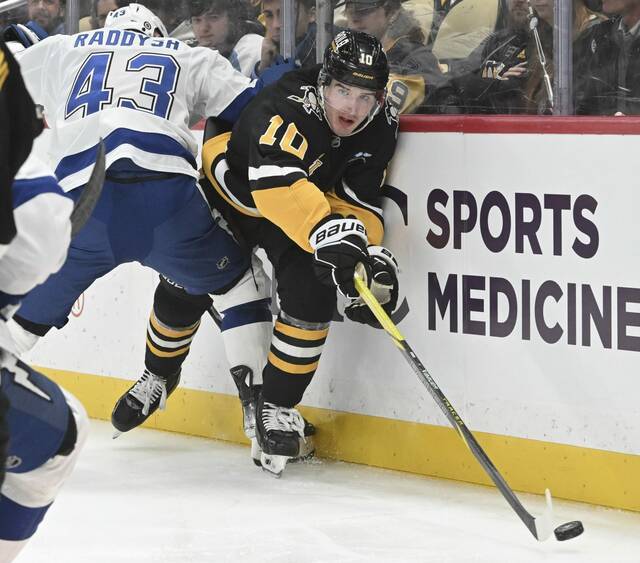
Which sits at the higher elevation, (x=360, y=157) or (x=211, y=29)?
(x=211, y=29)

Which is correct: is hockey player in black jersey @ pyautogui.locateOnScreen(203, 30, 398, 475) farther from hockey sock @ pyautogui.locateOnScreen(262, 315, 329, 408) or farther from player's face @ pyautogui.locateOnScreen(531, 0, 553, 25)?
player's face @ pyautogui.locateOnScreen(531, 0, 553, 25)

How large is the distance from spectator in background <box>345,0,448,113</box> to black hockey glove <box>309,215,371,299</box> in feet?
1.58

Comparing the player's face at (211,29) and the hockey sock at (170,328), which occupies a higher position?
the player's face at (211,29)

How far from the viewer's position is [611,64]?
2.97 m

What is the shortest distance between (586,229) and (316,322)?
70cm

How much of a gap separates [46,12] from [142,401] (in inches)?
58.2

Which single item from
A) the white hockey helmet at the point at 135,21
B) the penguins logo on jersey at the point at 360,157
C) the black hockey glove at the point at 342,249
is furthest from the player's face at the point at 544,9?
the white hockey helmet at the point at 135,21

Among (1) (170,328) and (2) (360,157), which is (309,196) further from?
(1) (170,328)

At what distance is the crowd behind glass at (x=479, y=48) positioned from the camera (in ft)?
9.73

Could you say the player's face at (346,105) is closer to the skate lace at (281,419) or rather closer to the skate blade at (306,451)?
the skate lace at (281,419)

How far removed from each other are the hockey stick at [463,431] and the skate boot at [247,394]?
0.52 metres

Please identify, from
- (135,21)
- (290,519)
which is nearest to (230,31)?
(135,21)

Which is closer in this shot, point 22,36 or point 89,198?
point 89,198

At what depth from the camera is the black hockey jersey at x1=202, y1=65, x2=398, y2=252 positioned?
3.10 metres
